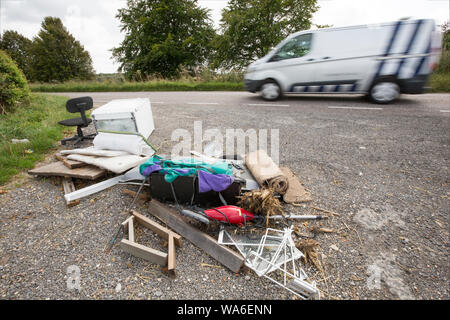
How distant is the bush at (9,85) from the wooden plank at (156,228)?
6.70 metres

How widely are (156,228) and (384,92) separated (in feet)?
24.3

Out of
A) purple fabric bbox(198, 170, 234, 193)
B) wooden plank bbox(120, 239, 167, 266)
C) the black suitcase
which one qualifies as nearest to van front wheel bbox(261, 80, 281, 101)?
the black suitcase

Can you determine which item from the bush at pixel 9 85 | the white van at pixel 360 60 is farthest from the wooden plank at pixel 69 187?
the white van at pixel 360 60

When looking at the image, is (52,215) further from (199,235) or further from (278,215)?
(278,215)

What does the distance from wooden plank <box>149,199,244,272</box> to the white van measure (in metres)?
6.18

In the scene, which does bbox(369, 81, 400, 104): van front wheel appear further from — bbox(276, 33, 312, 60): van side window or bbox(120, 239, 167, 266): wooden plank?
bbox(120, 239, 167, 266): wooden plank

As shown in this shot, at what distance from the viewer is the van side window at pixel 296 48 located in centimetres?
655

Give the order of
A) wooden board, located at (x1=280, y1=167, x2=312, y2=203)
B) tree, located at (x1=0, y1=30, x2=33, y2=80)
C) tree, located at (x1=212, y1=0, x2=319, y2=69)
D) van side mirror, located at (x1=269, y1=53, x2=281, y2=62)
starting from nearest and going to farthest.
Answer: wooden board, located at (x1=280, y1=167, x2=312, y2=203) < van side mirror, located at (x1=269, y1=53, x2=281, y2=62) < tree, located at (x1=212, y1=0, x2=319, y2=69) < tree, located at (x1=0, y1=30, x2=33, y2=80)

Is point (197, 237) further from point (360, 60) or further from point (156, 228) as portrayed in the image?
point (360, 60)

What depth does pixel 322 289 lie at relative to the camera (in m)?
1.92

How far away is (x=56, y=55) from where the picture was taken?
35719 millimetres

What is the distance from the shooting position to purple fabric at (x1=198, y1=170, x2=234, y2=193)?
8.52ft

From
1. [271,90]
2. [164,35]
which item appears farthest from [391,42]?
[164,35]
